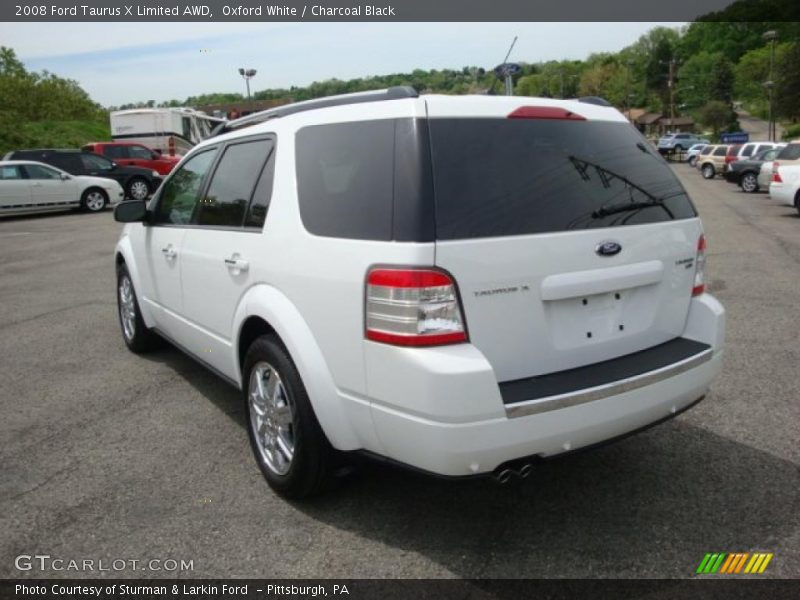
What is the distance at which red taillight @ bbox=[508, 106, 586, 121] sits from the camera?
2.80 meters

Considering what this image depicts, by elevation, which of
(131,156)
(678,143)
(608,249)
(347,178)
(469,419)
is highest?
(131,156)

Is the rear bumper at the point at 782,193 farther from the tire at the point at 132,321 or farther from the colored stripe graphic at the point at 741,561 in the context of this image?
the colored stripe graphic at the point at 741,561

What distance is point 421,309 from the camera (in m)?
2.42

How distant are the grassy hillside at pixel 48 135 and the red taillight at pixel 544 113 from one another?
3964 cm

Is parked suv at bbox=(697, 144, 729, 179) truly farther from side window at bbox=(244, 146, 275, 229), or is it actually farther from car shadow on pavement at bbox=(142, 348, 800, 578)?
side window at bbox=(244, 146, 275, 229)

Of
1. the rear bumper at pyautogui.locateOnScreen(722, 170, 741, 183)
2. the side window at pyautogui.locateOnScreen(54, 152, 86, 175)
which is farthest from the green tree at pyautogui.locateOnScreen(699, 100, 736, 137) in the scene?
the side window at pyautogui.locateOnScreen(54, 152, 86, 175)

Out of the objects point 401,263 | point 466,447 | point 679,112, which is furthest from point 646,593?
point 679,112

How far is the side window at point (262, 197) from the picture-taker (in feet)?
10.8

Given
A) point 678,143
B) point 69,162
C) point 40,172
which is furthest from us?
point 678,143

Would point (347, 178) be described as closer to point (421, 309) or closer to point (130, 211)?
point (421, 309)

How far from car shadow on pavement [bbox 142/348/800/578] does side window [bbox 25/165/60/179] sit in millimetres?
18734

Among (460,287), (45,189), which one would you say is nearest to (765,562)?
(460,287)

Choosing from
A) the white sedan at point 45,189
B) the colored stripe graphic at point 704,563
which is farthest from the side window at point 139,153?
the colored stripe graphic at point 704,563

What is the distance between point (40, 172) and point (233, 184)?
18.0 m
